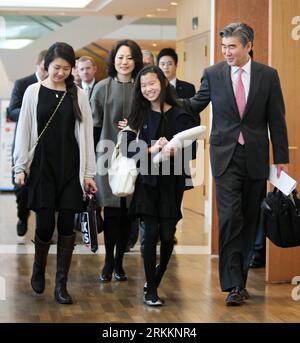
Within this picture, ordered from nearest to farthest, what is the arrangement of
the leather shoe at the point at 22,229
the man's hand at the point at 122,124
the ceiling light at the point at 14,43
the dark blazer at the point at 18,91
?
the man's hand at the point at 122,124
the dark blazer at the point at 18,91
the leather shoe at the point at 22,229
the ceiling light at the point at 14,43

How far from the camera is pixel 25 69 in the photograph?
1556 cm

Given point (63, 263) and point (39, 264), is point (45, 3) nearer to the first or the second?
point (39, 264)

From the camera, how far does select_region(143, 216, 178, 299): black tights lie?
17.7ft

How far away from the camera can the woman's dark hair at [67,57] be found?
212 inches

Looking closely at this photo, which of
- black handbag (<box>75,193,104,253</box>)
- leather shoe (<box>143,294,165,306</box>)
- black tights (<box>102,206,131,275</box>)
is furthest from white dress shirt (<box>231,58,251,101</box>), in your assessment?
leather shoe (<box>143,294,165,306</box>)

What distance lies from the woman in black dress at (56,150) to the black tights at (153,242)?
1.52ft

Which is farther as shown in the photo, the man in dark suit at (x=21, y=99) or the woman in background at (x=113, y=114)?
the man in dark suit at (x=21, y=99)

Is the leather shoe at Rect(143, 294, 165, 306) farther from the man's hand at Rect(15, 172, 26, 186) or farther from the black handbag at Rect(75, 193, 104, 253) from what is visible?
the man's hand at Rect(15, 172, 26, 186)

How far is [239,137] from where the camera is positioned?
18.1 ft

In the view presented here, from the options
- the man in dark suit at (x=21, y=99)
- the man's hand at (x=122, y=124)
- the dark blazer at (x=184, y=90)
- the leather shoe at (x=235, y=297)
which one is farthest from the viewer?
the dark blazer at (x=184, y=90)

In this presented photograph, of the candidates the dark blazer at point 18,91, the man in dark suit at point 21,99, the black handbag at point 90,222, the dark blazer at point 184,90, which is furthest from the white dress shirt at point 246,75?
the dark blazer at point 18,91

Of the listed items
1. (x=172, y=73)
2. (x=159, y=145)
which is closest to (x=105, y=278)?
(x=159, y=145)

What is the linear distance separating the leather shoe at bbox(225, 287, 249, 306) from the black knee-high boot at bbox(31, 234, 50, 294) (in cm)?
122

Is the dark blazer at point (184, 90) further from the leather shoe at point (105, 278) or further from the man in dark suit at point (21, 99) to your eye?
the leather shoe at point (105, 278)
